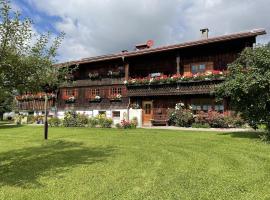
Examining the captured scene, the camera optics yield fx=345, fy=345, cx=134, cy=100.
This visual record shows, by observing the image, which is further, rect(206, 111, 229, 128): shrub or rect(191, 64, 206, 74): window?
rect(191, 64, 206, 74): window

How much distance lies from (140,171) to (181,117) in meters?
17.5

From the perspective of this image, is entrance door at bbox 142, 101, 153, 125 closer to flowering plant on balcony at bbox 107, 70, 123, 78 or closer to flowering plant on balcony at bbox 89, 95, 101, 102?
flowering plant on balcony at bbox 107, 70, 123, 78

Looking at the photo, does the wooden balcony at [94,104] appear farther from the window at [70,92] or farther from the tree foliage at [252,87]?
the tree foliage at [252,87]

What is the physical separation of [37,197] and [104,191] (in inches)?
59.1

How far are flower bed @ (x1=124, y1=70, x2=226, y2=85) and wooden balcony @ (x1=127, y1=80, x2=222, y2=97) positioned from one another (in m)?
0.31

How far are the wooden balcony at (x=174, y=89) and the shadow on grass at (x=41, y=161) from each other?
522 inches

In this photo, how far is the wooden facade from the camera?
27500mm

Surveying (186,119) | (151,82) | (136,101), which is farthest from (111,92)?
(186,119)

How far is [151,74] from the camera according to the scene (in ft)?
108

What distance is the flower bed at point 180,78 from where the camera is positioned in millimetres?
25750

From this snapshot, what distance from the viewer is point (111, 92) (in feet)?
114

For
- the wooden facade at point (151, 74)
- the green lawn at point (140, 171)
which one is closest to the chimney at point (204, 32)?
the wooden facade at point (151, 74)

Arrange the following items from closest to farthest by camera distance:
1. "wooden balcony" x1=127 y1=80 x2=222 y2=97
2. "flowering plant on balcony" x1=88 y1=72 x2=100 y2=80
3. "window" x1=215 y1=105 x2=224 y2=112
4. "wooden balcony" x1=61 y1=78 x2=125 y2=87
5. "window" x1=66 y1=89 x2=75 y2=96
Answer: "wooden balcony" x1=127 y1=80 x2=222 y2=97 < "window" x1=215 y1=105 x2=224 y2=112 < "wooden balcony" x1=61 y1=78 x2=125 y2=87 < "flowering plant on balcony" x1=88 y1=72 x2=100 y2=80 < "window" x1=66 y1=89 x2=75 y2=96

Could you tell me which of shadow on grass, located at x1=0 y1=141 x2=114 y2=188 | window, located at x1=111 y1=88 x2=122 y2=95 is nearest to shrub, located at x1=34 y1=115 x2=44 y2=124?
window, located at x1=111 y1=88 x2=122 y2=95
